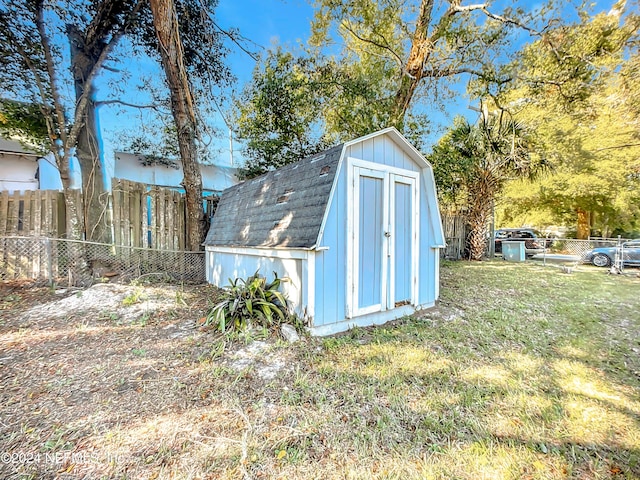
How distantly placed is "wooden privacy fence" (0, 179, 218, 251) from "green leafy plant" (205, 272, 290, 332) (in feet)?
10.3

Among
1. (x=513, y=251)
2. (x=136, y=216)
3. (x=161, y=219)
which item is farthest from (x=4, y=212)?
(x=513, y=251)

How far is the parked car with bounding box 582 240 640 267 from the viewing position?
30.8ft

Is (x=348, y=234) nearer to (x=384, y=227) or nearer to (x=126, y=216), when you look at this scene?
(x=384, y=227)

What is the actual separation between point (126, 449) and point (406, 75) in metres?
8.89

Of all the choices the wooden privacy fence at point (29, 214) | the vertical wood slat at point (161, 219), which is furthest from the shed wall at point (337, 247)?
the wooden privacy fence at point (29, 214)

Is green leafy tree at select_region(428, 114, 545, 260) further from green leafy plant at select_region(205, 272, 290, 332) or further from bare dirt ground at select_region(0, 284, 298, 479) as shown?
bare dirt ground at select_region(0, 284, 298, 479)

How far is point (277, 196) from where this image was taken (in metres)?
4.25

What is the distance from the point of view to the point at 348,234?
3.58m

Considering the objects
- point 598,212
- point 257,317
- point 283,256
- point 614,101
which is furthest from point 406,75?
point 598,212

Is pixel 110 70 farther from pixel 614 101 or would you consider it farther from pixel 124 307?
pixel 614 101

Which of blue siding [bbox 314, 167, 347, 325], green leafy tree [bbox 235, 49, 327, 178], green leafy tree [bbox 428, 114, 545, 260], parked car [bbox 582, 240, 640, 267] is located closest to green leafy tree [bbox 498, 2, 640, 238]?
green leafy tree [bbox 428, 114, 545, 260]

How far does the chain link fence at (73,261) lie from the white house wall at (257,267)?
3.31ft

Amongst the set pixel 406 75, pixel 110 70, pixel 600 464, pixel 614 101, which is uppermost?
pixel 406 75

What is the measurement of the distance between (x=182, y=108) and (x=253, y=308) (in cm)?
451
